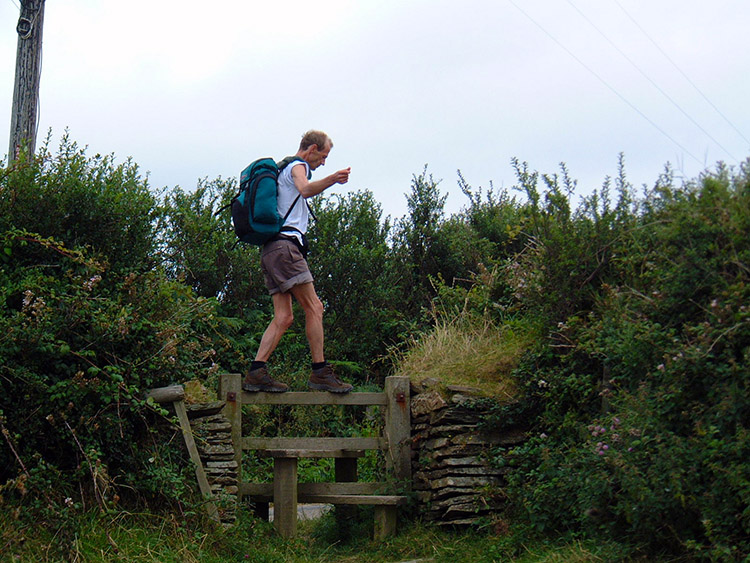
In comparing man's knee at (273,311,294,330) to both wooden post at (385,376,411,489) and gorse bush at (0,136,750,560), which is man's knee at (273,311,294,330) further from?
wooden post at (385,376,411,489)

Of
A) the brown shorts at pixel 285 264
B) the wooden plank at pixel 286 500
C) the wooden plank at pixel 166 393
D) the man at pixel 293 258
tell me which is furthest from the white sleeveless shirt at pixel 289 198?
the wooden plank at pixel 286 500

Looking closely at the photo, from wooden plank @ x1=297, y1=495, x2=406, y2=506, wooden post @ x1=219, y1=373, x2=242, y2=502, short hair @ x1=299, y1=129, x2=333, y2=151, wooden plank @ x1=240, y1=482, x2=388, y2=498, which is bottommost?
wooden plank @ x1=297, y1=495, x2=406, y2=506

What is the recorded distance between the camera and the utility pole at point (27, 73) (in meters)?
8.64

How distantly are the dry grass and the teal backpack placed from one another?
1917 millimetres

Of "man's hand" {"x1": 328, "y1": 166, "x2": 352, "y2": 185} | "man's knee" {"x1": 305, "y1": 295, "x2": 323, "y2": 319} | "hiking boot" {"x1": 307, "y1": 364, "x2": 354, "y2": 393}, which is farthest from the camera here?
"hiking boot" {"x1": 307, "y1": 364, "x2": 354, "y2": 393}

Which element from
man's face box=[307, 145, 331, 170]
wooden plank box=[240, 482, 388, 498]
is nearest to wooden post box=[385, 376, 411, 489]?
wooden plank box=[240, 482, 388, 498]

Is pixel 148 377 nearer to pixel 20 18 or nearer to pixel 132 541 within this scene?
pixel 132 541

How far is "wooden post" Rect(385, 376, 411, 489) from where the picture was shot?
716cm

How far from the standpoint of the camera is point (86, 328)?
233 inches

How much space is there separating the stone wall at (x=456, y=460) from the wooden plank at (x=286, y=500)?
3.43ft

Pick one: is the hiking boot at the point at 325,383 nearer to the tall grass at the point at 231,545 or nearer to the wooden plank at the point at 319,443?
the wooden plank at the point at 319,443

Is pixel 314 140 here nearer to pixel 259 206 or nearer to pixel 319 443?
pixel 259 206

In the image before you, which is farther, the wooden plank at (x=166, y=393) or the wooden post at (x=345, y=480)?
the wooden post at (x=345, y=480)

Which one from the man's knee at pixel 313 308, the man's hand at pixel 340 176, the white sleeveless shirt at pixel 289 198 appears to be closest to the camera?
the man's hand at pixel 340 176
